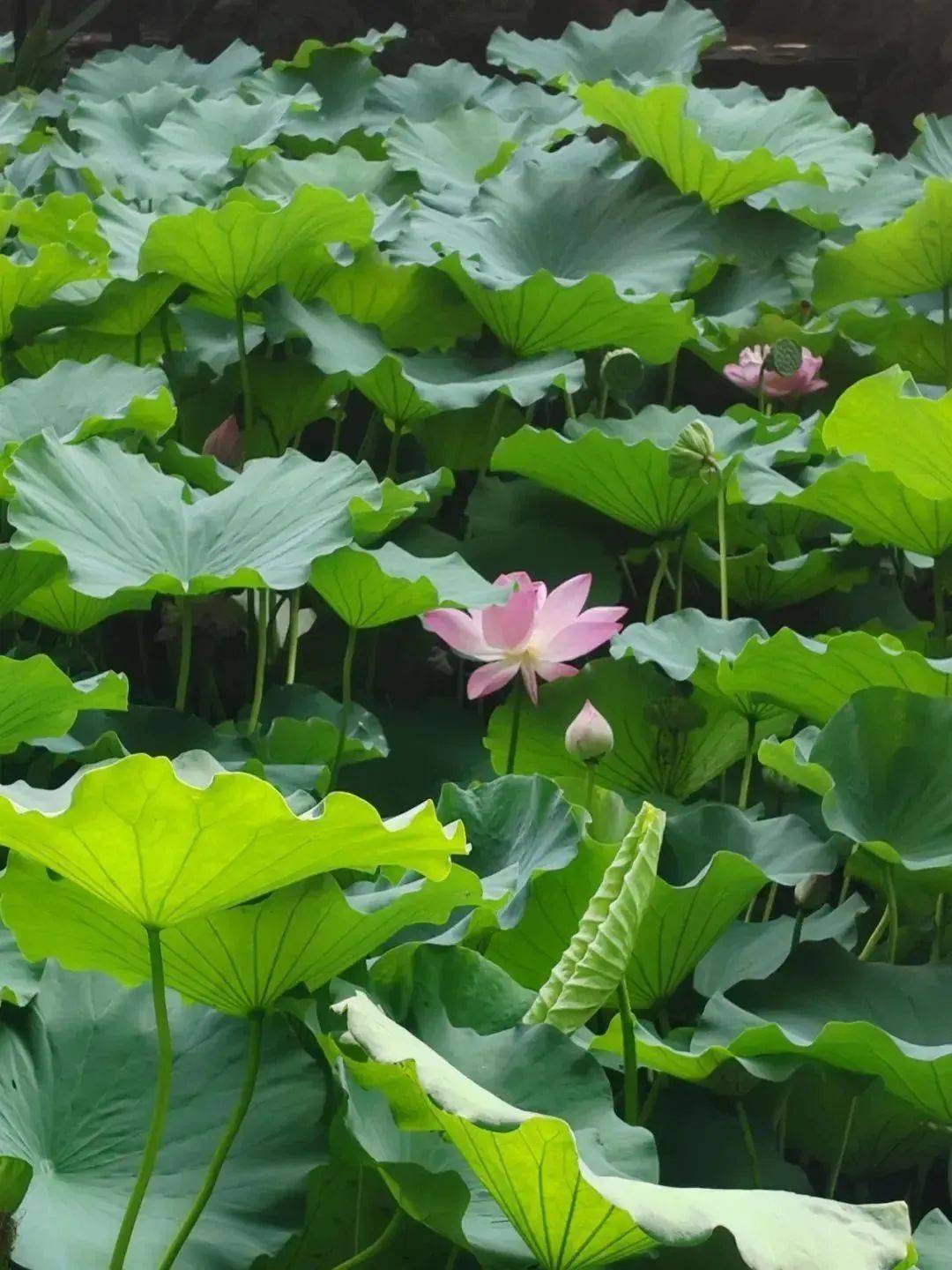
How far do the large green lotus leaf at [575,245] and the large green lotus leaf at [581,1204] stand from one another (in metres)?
0.89

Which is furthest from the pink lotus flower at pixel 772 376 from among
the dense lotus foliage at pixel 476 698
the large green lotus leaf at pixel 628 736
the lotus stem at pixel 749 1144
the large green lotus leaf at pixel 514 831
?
the lotus stem at pixel 749 1144

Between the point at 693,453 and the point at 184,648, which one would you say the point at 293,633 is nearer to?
the point at 184,648

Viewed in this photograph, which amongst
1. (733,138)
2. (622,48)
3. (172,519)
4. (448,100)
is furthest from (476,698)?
(622,48)

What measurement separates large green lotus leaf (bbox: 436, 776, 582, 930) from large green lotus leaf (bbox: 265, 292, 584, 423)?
52 centimetres

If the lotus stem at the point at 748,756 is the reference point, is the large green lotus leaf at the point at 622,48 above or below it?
above

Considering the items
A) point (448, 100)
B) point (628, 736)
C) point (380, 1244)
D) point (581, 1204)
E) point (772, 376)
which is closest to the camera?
point (581, 1204)

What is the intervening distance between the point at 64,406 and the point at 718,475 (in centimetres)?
53

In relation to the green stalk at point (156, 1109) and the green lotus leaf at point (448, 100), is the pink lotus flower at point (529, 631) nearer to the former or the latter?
the green stalk at point (156, 1109)

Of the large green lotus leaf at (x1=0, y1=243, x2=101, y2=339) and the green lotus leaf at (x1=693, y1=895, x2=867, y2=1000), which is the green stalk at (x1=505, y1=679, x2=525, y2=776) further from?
the large green lotus leaf at (x1=0, y1=243, x2=101, y2=339)

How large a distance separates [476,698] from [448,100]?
1.41 metres

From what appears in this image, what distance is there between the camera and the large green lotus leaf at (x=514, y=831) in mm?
748

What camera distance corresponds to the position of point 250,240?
127 cm

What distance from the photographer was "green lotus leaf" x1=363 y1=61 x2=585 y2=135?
2082 millimetres

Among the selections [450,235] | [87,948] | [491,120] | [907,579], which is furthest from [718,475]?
[491,120]
